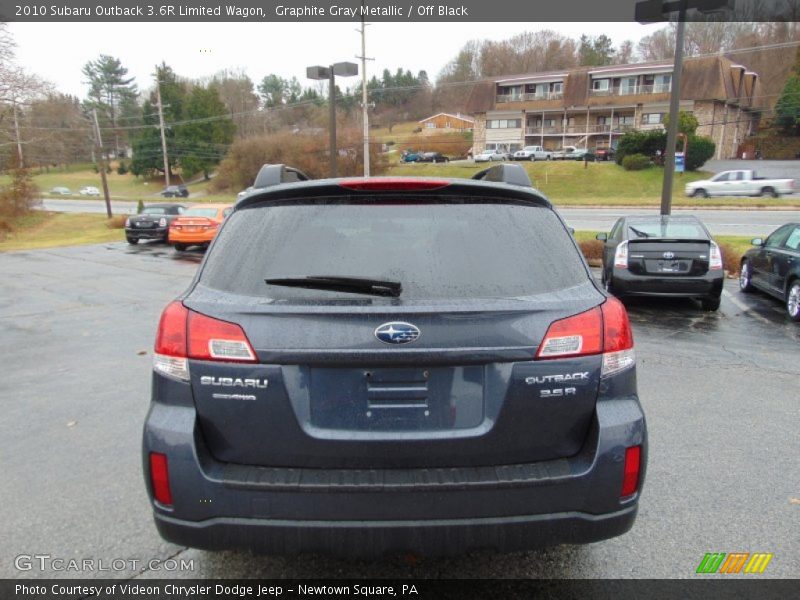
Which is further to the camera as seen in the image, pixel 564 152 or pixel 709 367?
pixel 564 152

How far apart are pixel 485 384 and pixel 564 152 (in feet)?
208

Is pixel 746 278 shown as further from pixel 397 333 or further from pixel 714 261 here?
pixel 397 333

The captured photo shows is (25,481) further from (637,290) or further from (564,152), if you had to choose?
(564,152)

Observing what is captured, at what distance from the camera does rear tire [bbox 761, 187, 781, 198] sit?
33009 millimetres

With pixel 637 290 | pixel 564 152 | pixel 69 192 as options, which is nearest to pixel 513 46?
pixel 564 152

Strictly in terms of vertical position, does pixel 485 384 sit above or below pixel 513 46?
below

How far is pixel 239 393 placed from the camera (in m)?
2.07

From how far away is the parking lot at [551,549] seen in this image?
2723 mm

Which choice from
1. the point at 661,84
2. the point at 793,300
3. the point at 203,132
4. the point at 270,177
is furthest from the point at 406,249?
the point at 203,132

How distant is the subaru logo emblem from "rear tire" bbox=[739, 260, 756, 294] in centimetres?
1043

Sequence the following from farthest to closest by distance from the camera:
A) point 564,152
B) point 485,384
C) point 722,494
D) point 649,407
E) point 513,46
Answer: point 513,46
point 564,152
point 649,407
point 722,494
point 485,384

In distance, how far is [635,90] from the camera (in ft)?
209

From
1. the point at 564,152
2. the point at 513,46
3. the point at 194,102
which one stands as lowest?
the point at 564,152

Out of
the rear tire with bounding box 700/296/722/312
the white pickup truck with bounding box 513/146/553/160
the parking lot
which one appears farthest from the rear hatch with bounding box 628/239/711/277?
the white pickup truck with bounding box 513/146/553/160
